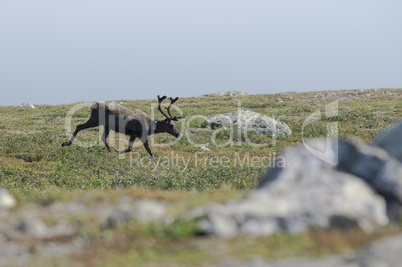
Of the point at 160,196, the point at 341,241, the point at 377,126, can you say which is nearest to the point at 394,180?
the point at 341,241

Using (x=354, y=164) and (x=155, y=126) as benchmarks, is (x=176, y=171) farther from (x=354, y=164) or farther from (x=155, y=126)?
(x=354, y=164)

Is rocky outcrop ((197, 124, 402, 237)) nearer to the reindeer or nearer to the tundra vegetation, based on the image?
the tundra vegetation

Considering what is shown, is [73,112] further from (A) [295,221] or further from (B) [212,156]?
(A) [295,221]

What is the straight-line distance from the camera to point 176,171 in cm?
2358

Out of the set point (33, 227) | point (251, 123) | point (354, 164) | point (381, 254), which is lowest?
point (33, 227)

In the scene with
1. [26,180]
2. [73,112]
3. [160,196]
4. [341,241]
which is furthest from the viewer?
[73,112]

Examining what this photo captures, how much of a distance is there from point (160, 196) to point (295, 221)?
396 centimetres

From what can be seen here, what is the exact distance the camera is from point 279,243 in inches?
271

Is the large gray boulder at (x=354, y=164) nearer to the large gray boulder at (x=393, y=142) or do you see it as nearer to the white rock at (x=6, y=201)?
the large gray boulder at (x=393, y=142)

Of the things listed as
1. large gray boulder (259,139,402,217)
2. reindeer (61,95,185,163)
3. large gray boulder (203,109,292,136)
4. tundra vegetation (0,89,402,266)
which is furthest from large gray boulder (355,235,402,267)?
large gray boulder (203,109,292,136)

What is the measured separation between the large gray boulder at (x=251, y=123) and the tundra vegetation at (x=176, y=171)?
92cm

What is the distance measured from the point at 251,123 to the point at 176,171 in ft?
49.5

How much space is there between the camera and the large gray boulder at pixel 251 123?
1433 inches

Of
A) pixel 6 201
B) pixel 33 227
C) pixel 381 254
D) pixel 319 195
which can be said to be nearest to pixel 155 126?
Result: pixel 6 201
